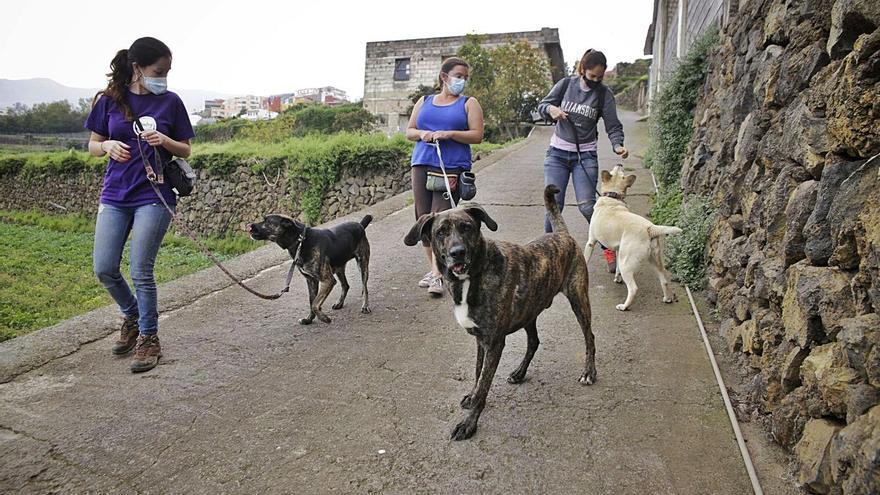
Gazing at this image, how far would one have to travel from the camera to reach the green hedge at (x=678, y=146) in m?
5.53

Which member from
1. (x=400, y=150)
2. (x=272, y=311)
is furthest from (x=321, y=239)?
(x=400, y=150)

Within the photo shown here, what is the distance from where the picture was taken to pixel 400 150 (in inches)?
549

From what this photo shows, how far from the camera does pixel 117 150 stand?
3.51 m

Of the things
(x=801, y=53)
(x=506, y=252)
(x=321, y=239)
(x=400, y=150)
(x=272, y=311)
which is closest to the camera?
(x=506, y=252)

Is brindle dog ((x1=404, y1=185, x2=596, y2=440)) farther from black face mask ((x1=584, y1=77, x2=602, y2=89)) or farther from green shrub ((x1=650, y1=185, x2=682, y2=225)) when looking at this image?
green shrub ((x1=650, y1=185, x2=682, y2=225))

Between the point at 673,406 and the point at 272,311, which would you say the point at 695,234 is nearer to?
the point at 673,406

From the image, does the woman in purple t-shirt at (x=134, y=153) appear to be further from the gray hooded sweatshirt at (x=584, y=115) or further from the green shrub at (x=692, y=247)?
the green shrub at (x=692, y=247)

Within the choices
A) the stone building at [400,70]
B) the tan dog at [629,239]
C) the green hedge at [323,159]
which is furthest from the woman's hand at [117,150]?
the stone building at [400,70]

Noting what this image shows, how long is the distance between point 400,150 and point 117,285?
10639mm

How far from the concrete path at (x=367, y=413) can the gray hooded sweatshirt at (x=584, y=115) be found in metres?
1.67

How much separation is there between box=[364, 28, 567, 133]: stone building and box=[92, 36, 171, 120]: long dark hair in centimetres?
3046

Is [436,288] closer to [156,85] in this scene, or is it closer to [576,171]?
[576,171]

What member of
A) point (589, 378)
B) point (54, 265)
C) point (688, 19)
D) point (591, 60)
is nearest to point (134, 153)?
point (589, 378)

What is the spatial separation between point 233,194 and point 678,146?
12598 millimetres
